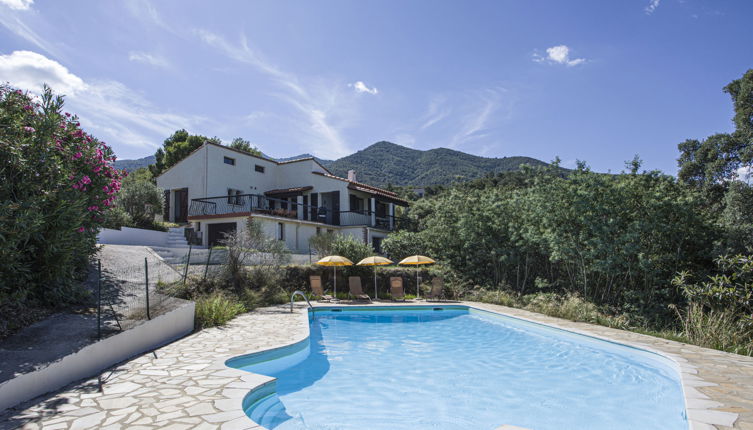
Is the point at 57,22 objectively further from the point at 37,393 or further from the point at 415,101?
the point at 415,101

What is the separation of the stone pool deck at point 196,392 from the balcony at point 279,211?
38.8 feet

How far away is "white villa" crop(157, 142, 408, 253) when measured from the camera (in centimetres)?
1916

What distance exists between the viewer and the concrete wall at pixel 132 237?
49.5 ft

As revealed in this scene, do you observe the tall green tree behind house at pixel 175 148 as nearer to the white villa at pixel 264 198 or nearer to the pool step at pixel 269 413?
the white villa at pixel 264 198

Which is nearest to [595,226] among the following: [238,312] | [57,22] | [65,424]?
[238,312]

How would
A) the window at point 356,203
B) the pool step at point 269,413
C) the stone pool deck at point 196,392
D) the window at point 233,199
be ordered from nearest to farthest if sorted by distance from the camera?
the stone pool deck at point 196,392
the pool step at point 269,413
the window at point 233,199
the window at point 356,203

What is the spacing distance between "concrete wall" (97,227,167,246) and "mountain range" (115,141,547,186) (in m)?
48.2

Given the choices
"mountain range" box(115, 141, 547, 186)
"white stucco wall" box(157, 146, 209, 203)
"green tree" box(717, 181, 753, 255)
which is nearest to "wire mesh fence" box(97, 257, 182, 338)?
"white stucco wall" box(157, 146, 209, 203)

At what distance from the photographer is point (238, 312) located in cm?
1066

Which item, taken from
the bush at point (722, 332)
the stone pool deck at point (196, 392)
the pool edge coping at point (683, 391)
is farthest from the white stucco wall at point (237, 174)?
the bush at point (722, 332)

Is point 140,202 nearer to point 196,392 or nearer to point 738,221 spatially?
point 196,392

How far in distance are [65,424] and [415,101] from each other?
49.1ft

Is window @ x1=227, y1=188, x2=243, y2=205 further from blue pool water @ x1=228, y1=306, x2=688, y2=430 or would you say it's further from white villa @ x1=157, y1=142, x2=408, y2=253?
blue pool water @ x1=228, y1=306, x2=688, y2=430

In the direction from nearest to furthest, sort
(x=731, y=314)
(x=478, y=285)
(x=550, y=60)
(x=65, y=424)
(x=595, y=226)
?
(x=65, y=424) < (x=731, y=314) < (x=595, y=226) < (x=550, y=60) < (x=478, y=285)
